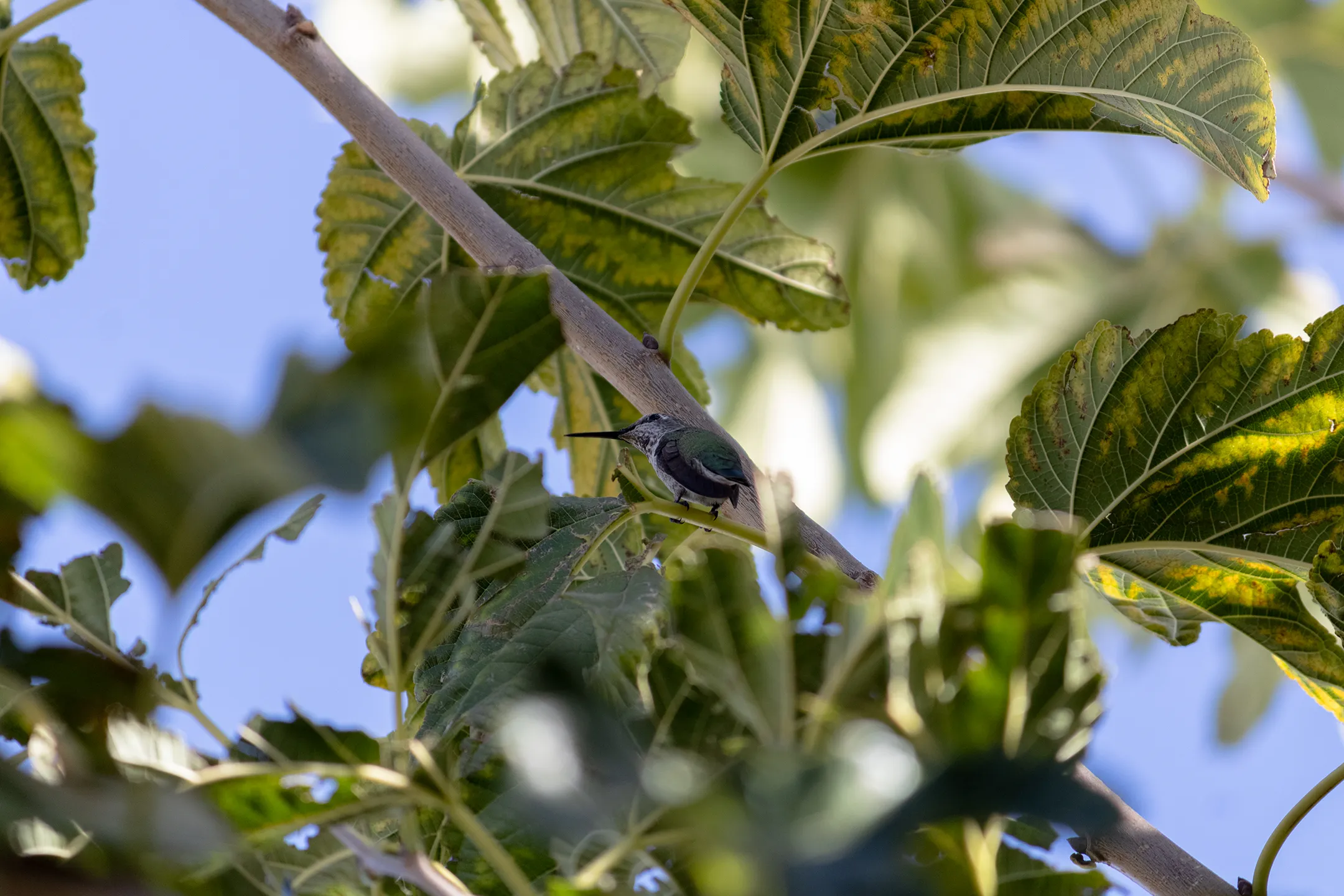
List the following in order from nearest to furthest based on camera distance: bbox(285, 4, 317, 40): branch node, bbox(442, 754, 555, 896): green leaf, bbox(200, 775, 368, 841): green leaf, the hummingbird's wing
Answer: bbox(200, 775, 368, 841): green leaf → bbox(442, 754, 555, 896): green leaf → the hummingbird's wing → bbox(285, 4, 317, 40): branch node

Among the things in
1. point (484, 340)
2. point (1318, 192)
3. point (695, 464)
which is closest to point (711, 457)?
point (695, 464)

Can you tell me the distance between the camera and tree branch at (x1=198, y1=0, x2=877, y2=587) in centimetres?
84

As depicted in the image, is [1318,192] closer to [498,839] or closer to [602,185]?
[602,185]

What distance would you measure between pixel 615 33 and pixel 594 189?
0.32 metres

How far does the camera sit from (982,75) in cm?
94

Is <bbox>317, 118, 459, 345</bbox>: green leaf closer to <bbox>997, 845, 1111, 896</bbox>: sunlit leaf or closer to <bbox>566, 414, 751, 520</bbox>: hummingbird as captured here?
<bbox>566, 414, 751, 520</bbox>: hummingbird

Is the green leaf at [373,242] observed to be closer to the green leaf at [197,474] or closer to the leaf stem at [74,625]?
the leaf stem at [74,625]

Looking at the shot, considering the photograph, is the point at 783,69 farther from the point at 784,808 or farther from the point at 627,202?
the point at 784,808

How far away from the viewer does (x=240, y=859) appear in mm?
531

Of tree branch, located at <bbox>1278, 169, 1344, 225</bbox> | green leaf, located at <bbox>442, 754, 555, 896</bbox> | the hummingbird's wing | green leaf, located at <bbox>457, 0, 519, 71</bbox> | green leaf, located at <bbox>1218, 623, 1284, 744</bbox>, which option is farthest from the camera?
green leaf, located at <bbox>1218, 623, 1284, 744</bbox>

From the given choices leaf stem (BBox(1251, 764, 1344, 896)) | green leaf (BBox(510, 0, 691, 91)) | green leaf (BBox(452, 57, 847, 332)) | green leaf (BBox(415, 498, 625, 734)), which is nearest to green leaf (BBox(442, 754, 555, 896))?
green leaf (BBox(415, 498, 625, 734))

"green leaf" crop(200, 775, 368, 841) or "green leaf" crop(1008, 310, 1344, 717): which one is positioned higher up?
"green leaf" crop(1008, 310, 1344, 717)

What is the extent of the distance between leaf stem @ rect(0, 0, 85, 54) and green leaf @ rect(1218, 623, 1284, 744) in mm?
4730

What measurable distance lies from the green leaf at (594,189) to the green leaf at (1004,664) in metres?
Answer: 0.77
